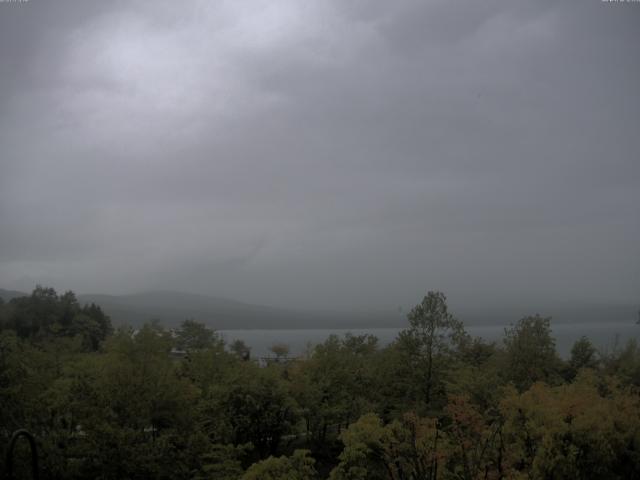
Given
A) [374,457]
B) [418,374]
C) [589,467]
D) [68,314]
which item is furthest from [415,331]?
[68,314]

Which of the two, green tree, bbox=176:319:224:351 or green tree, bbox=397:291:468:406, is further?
green tree, bbox=176:319:224:351

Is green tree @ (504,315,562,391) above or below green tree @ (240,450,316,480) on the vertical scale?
above

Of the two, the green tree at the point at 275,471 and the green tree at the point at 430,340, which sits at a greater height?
the green tree at the point at 430,340

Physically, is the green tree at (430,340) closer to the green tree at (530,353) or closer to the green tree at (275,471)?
the green tree at (530,353)

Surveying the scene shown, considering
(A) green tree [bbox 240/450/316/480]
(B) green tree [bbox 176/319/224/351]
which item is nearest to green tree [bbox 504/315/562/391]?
(A) green tree [bbox 240/450/316/480]

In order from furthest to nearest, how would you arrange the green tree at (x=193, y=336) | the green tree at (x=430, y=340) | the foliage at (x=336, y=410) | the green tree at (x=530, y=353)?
the green tree at (x=193, y=336)
the green tree at (x=430, y=340)
the green tree at (x=530, y=353)
the foliage at (x=336, y=410)

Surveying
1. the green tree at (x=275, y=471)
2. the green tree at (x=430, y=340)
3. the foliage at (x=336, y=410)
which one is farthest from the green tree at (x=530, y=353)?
the green tree at (x=275, y=471)

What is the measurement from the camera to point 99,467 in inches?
711

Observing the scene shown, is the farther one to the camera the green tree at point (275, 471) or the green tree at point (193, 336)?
the green tree at point (193, 336)

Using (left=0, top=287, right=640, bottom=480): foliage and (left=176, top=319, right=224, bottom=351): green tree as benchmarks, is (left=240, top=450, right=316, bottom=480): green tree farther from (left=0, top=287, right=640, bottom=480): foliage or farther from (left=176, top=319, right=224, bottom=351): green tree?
(left=176, top=319, right=224, bottom=351): green tree

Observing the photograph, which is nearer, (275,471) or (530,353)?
(275,471)

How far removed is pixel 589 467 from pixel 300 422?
16472 mm

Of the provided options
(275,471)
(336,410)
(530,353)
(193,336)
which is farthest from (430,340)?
(193,336)

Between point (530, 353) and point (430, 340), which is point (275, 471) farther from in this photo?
point (530, 353)
